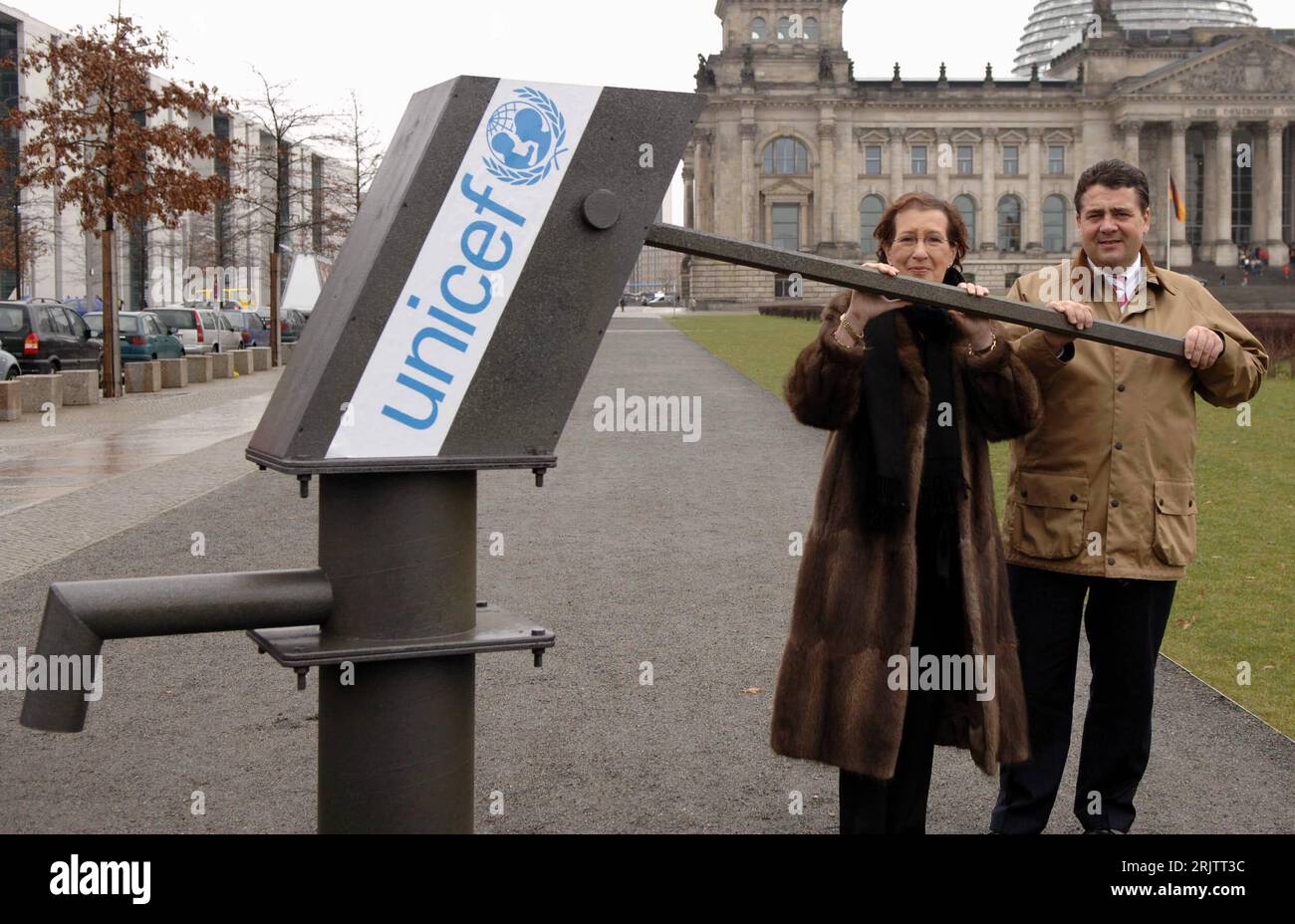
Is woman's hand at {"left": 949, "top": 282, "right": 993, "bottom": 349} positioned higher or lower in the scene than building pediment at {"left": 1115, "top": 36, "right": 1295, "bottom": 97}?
lower

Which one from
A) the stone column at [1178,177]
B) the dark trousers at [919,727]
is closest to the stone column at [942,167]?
the stone column at [1178,177]

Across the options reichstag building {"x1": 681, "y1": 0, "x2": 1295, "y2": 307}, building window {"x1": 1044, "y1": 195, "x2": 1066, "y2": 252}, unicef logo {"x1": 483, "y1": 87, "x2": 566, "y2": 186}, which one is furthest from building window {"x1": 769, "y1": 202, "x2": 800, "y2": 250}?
unicef logo {"x1": 483, "y1": 87, "x2": 566, "y2": 186}

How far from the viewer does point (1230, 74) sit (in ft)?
370

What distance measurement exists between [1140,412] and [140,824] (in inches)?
132

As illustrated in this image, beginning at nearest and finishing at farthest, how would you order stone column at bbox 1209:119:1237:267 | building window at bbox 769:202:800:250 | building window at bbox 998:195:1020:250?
stone column at bbox 1209:119:1237:267, building window at bbox 769:202:800:250, building window at bbox 998:195:1020:250

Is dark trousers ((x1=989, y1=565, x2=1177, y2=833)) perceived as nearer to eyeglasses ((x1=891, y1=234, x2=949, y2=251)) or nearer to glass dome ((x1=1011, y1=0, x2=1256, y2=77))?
eyeglasses ((x1=891, y1=234, x2=949, y2=251))

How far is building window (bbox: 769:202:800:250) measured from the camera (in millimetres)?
114000

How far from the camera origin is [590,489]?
1353 centimetres

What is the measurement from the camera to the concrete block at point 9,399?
21.5 m

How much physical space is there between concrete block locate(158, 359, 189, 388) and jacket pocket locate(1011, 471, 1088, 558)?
28.0 m

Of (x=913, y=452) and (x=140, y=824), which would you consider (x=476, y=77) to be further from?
(x=140, y=824)

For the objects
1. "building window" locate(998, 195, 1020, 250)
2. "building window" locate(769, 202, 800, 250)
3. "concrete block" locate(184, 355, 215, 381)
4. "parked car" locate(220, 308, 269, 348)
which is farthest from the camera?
"building window" locate(998, 195, 1020, 250)

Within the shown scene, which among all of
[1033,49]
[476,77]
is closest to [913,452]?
[476,77]

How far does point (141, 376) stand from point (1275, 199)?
10480 centimetres
